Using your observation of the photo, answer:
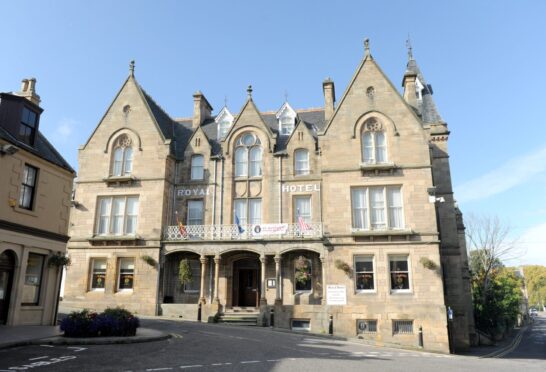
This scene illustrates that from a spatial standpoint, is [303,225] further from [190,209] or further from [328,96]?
[328,96]

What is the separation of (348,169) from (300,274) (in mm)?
6884

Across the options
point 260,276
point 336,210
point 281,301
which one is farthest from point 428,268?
point 260,276

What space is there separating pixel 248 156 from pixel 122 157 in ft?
28.6

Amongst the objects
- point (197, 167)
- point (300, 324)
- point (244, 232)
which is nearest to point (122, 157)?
point (197, 167)

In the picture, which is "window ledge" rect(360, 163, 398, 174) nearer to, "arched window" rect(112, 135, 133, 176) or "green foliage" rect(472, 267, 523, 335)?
"arched window" rect(112, 135, 133, 176)

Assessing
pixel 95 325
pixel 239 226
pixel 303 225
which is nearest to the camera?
pixel 95 325

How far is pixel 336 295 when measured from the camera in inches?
924

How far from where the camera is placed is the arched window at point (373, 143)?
25.8 m

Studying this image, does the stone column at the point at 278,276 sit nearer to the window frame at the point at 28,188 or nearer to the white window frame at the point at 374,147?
the white window frame at the point at 374,147

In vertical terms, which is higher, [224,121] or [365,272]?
[224,121]

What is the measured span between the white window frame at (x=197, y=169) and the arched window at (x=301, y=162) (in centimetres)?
652

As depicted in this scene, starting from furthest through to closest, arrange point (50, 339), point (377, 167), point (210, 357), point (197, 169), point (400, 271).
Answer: point (197, 169)
point (377, 167)
point (400, 271)
point (50, 339)
point (210, 357)

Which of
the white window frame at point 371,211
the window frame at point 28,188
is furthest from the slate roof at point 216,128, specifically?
the window frame at point 28,188

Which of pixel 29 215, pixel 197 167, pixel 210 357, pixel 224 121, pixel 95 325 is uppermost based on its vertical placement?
pixel 224 121
